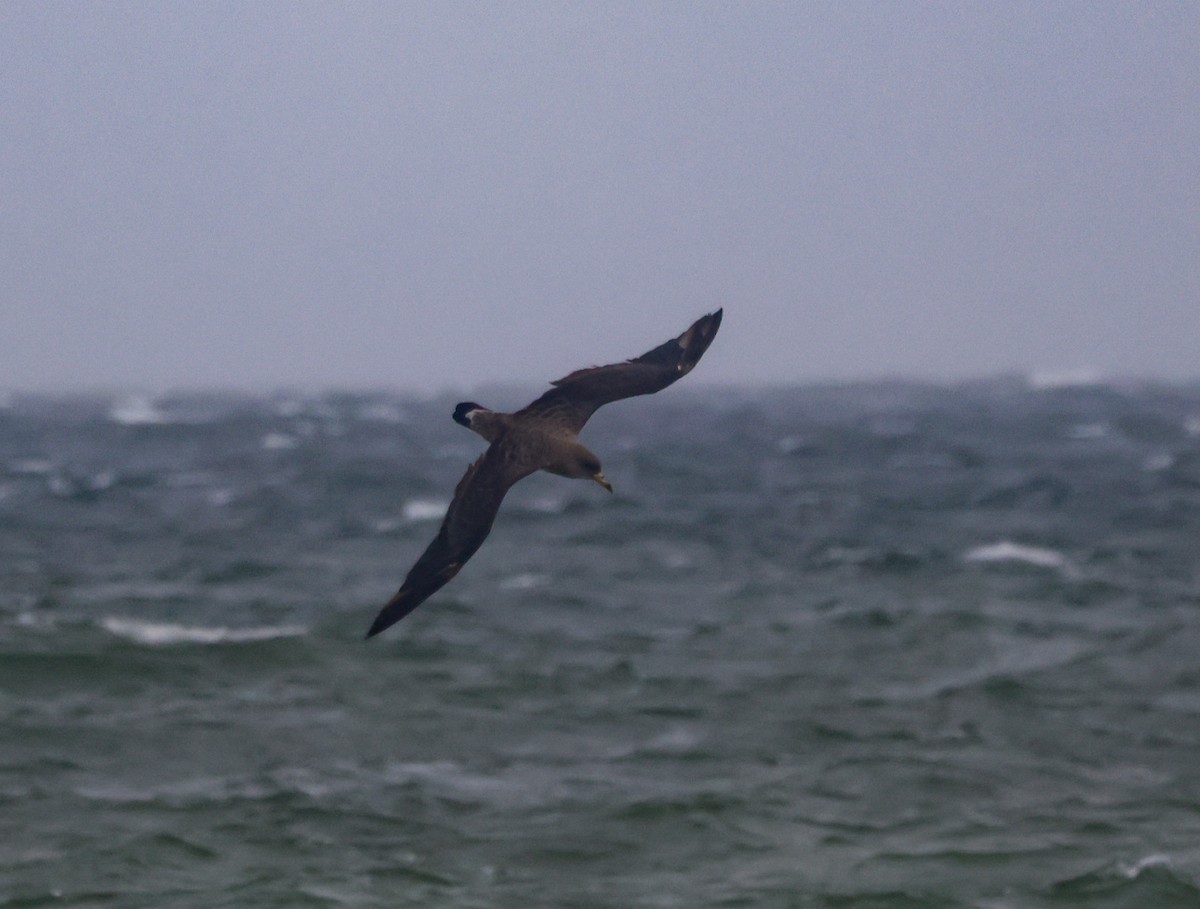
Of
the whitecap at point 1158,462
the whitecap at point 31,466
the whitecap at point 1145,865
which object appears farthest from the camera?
the whitecap at point 31,466

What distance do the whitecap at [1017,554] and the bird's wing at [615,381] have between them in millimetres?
24197

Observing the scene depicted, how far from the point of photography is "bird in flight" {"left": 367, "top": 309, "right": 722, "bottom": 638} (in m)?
8.77

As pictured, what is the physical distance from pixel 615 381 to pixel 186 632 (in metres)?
18.3

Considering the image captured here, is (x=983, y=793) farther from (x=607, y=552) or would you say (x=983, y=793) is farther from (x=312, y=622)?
(x=607, y=552)

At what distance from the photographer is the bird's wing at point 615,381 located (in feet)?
31.1

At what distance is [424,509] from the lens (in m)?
45.3

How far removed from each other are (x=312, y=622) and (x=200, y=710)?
204 inches

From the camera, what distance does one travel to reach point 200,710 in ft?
72.2

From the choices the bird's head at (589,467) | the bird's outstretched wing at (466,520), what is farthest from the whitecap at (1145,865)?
the bird's outstretched wing at (466,520)

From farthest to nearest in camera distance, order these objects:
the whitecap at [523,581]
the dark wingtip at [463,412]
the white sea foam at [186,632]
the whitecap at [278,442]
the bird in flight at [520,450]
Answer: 1. the whitecap at [278,442]
2. the whitecap at [523,581]
3. the white sea foam at [186,632]
4. the dark wingtip at [463,412]
5. the bird in flight at [520,450]

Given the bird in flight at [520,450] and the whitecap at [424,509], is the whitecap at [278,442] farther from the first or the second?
the bird in flight at [520,450]

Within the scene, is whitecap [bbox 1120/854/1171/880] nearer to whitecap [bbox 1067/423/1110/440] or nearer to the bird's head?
the bird's head

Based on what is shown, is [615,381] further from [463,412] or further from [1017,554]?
[1017,554]

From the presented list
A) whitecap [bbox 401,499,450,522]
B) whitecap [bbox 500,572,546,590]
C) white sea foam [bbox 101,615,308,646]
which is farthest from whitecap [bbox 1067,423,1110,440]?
white sea foam [bbox 101,615,308,646]
